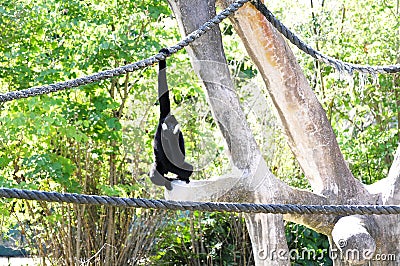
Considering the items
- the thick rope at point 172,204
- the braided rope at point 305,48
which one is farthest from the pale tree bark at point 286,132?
the thick rope at point 172,204

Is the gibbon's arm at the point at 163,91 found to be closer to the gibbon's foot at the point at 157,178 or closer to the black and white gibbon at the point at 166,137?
the black and white gibbon at the point at 166,137

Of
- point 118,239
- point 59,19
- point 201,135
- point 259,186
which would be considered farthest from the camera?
point 118,239

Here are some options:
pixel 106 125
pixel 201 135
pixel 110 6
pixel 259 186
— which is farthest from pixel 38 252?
pixel 259 186

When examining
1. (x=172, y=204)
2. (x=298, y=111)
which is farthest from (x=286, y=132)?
(x=172, y=204)

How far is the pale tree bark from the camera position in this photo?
125 inches

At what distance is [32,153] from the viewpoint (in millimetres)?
5344

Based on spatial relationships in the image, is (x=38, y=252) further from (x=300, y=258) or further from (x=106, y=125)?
(x=300, y=258)

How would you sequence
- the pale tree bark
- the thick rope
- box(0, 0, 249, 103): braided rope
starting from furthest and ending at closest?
the pale tree bark → box(0, 0, 249, 103): braided rope → the thick rope

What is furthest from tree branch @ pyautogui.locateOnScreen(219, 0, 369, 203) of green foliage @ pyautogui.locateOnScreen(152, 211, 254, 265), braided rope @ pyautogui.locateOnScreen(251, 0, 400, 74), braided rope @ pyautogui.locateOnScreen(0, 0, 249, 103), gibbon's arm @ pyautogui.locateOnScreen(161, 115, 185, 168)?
green foliage @ pyautogui.locateOnScreen(152, 211, 254, 265)

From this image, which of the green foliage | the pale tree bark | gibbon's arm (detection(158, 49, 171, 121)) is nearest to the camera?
gibbon's arm (detection(158, 49, 171, 121))

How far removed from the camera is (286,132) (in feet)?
11.1

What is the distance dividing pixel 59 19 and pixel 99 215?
1.95 metres

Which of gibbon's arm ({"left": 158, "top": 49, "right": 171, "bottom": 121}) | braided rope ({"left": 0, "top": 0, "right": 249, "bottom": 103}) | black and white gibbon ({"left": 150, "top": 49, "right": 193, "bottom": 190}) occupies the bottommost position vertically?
black and white gibbon ({"left": 150, "top": 49, "right": 193, "bottom": 190})

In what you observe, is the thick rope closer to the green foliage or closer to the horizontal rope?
the horizontal rope
